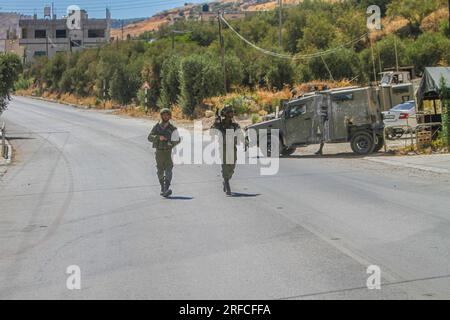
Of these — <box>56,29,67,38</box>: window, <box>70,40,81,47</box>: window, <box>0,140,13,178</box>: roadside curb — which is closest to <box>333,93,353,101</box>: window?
<box>0,140,13,178</box>: roadside curb

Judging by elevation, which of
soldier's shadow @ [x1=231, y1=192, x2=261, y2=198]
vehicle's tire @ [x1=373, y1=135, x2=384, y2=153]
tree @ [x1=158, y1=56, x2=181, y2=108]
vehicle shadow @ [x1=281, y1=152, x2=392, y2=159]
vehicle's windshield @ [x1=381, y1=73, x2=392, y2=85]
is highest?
tree @ [x1=158, y1=56, x2=181, y2=108]

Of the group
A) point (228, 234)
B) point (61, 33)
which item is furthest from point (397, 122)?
point (61, 33)

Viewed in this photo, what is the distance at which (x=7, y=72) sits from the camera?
3741cm

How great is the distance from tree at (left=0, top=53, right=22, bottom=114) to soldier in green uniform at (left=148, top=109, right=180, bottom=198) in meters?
23.6

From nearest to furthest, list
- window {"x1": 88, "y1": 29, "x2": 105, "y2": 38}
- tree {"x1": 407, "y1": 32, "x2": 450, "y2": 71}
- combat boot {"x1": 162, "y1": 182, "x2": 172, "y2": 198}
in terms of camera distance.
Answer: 1. combat boot {"x1": 162, "y1": 182, "x2": 172, "y2": 198}
2. tree {"x1": 407, "y1": 32, "x2": 450, "y2": 71}
3. window {"x1": 88, "y1": 29, "x2": 105, "y2": 38}

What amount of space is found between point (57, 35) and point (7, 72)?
3992 inches

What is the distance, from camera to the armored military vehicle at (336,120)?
2559 centimetres

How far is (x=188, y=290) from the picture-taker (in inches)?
294

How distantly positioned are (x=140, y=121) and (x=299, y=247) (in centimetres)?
4049

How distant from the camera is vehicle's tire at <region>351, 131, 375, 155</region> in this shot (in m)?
25.9

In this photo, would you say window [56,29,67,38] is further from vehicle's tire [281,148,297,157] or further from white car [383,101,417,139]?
vehicle's tire [281,148,297,157]

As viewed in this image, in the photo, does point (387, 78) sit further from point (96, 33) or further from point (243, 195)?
point (96, 33)
